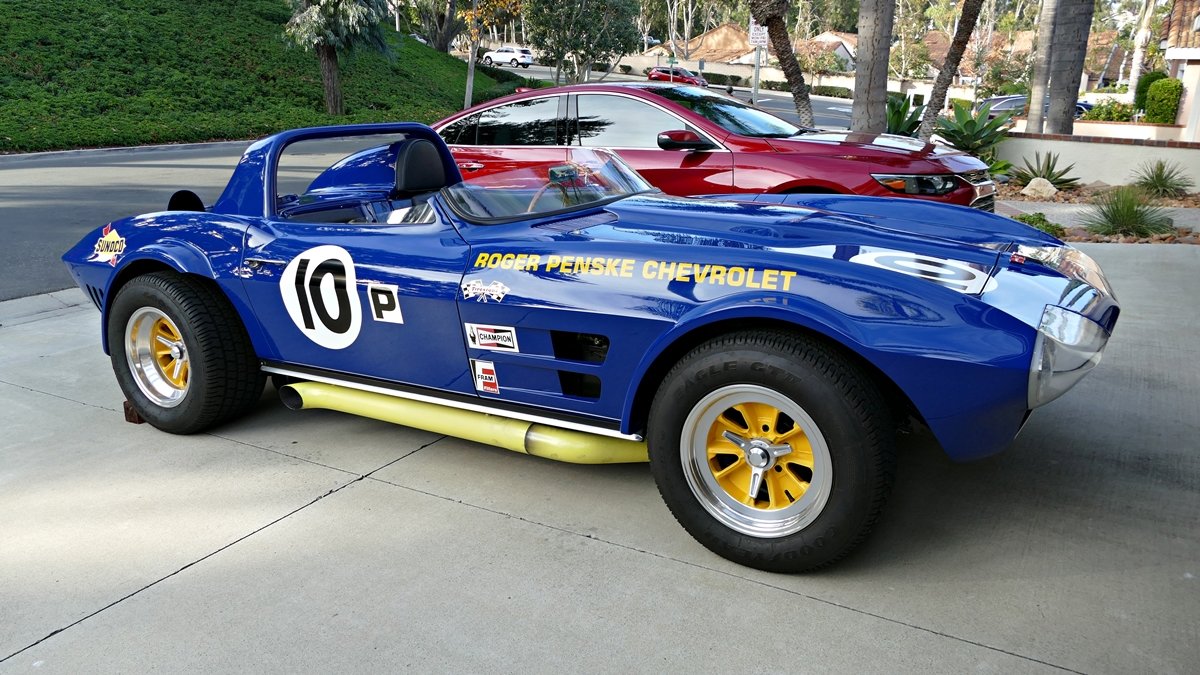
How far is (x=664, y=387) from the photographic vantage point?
9.49 ft

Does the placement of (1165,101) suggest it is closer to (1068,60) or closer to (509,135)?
(1068,60)

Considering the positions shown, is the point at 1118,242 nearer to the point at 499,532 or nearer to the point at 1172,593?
the point at 1172,593

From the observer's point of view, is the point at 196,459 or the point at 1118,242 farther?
the point at 1118,242

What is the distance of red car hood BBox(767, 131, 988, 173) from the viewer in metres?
6.18

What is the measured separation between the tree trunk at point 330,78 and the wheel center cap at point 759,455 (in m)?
24.2

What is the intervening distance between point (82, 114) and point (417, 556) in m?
20.7

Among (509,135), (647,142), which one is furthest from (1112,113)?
(509,135)

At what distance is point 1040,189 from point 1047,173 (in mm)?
625

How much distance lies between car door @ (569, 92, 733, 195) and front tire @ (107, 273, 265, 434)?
3.35 m

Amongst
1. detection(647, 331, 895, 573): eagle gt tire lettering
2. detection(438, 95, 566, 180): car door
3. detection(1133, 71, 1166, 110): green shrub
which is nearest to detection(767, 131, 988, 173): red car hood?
detection(438, 95, 566, 180): car door

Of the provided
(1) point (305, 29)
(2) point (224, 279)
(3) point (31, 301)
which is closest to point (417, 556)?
(2) point (224, 279)

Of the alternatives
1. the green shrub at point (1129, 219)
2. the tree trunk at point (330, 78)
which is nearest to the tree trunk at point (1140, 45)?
the green shrub at point (1129, 219)

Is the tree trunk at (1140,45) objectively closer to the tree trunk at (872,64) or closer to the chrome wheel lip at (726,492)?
the tree trunk at (872,64)

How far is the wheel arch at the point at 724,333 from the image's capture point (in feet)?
8.80
